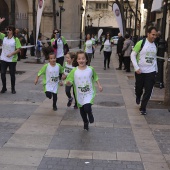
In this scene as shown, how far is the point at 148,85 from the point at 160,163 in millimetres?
2913

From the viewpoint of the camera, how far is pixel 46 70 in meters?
7.40

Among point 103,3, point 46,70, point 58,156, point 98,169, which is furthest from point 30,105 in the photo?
point 103,3

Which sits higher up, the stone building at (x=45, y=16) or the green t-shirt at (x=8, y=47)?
the stone building at (x=45, y=16)

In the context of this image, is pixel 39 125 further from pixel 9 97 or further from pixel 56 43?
pixel 56 43

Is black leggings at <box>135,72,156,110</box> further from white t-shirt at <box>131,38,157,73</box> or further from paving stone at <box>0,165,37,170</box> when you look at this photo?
paving stone at <box>0,165,37,170</box>

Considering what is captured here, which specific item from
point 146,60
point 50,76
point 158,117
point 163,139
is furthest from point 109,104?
point 163,139

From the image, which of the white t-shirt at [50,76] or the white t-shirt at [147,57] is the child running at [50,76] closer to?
the white t-shirt at [50,76]

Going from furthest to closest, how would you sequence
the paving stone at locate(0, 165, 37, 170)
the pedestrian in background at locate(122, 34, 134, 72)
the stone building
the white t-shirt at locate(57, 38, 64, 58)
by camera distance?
the stone building, the pedestrian in background at locate(122, 34, 134, 72), the white t-shirt at locate(57, 38, 64, 58), the paving stone at locate(0, 165, 37, 170)

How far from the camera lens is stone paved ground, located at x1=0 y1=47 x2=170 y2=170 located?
4.61m

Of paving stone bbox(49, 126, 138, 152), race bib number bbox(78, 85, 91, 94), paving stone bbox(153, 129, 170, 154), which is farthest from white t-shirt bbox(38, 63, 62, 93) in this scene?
paving stone bbox(153, 129, 170, 154)

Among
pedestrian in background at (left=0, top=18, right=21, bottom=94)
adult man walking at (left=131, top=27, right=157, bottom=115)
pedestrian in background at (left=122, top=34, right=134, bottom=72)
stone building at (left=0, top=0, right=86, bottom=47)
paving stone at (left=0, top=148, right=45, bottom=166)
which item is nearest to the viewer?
paving stone at (left=0, top=148, right=45, bottom=166)

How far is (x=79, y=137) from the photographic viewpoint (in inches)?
224

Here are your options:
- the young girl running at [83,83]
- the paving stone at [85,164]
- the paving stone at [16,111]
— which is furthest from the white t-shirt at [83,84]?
the paving stone at [16,111]

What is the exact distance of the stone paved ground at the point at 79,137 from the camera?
461 cm
